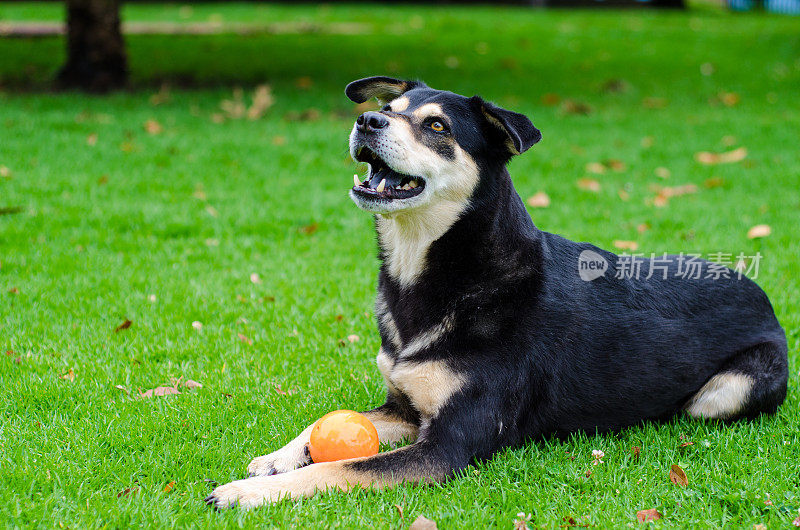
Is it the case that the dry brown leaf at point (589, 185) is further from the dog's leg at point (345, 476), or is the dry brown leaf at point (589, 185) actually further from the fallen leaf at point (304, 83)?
the fallen leaf at point (304, 83)

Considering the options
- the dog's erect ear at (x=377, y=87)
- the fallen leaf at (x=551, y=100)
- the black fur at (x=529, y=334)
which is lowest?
the fallen leaf at (x=551, y=100)

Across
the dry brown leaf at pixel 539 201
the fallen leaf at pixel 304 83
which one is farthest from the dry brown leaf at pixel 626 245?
the fallen leaf at pixel 304 83

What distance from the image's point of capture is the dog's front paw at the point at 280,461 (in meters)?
3.70

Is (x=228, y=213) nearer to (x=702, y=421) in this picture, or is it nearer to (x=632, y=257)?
(x=632, y=257)

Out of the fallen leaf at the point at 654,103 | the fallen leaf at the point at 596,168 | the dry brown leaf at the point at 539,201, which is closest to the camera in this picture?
the dry brown leaf at the point at 539,201

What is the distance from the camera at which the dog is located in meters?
3.66

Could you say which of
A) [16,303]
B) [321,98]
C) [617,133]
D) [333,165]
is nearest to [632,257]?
[16,303]

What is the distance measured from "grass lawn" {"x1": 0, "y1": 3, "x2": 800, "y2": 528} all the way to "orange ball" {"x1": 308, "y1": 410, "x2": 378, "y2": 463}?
0.96 feet

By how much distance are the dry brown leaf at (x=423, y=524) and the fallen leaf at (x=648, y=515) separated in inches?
36.4

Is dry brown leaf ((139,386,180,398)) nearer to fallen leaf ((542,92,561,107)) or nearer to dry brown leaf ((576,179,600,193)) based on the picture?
dry brown leaf ((576,179,600,193))

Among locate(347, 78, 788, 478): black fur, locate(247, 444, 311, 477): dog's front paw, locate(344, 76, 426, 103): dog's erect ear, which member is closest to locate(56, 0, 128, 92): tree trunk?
locate(344, 76, 426, 103): dog's erect ear

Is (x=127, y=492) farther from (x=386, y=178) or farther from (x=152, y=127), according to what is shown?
(x=152, y=127)

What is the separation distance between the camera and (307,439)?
12.6 ft

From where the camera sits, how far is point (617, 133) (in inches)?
451
